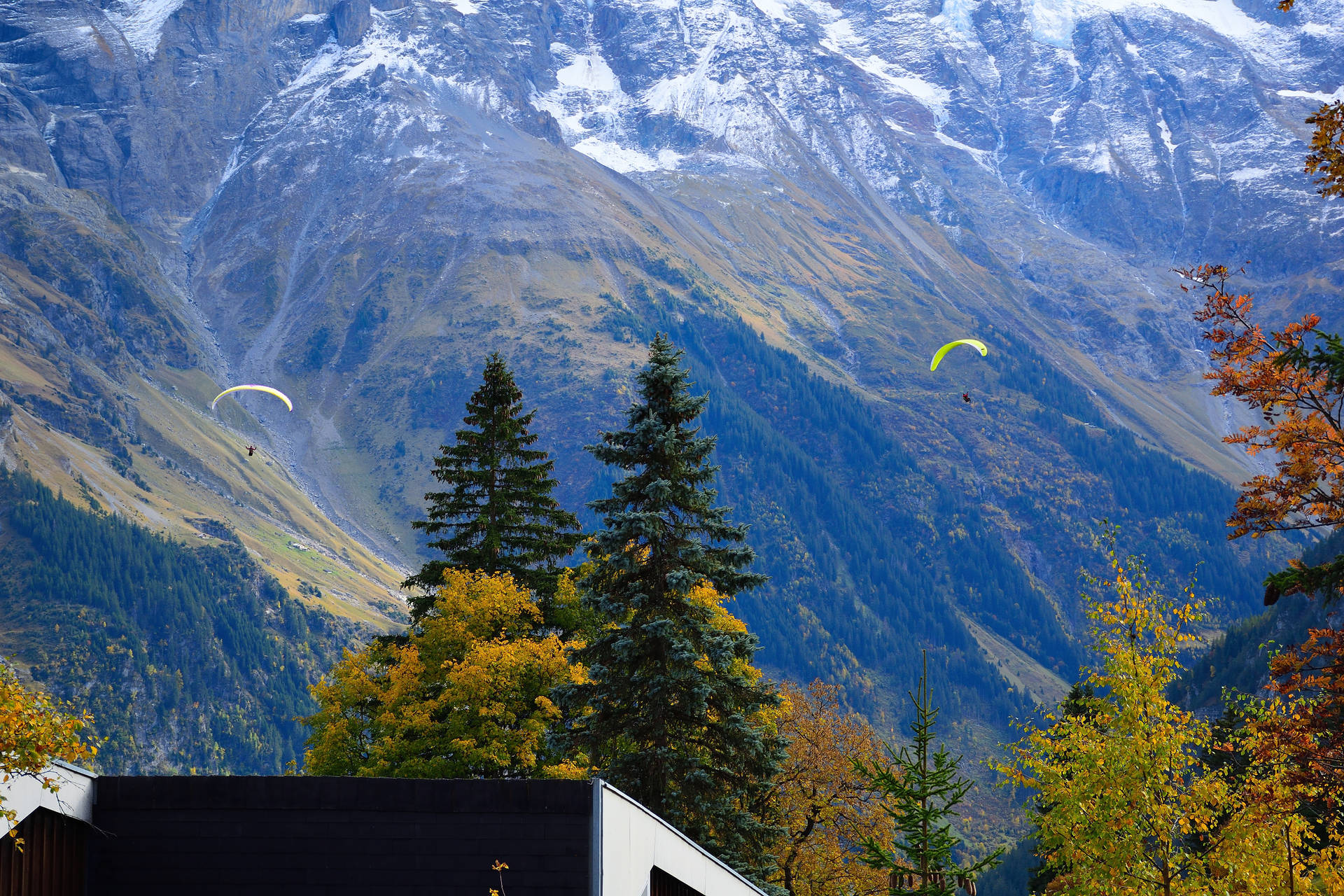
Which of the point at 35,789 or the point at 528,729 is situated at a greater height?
the point at 528,729

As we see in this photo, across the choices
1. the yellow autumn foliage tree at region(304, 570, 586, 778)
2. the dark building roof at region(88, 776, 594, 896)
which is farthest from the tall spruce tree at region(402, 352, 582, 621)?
the dark building roof at region(88, 776, 594, 896)

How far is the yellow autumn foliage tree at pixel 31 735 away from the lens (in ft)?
50.5

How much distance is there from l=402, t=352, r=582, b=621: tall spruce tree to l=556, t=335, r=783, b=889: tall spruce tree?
890 centimetres

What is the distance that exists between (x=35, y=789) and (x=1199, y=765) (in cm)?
2157

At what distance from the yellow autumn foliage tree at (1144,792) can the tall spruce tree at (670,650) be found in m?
7.90

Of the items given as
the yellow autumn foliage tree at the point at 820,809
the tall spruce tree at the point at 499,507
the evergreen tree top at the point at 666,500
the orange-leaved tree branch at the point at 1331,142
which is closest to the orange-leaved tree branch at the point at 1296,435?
the orange-leaved tree branch at the point at 1331,142

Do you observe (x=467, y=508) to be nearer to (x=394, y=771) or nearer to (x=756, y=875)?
(x=394, y=771)

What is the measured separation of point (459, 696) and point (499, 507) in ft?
23.8

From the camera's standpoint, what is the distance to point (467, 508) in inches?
1620

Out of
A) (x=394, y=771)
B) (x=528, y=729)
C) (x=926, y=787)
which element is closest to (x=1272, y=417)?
(x=926, y=787)

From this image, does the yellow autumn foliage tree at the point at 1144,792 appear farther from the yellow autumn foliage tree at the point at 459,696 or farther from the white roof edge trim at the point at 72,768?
the white roof edge trim at the point at 72,768

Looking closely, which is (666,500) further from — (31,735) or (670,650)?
(31,735)

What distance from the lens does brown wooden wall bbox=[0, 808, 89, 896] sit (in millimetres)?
17453

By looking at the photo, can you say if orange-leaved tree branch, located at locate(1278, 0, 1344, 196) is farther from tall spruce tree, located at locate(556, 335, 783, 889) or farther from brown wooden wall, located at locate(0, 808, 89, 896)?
brown wooden wall, located at locate(0, 808, 89, 896)
